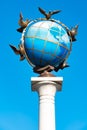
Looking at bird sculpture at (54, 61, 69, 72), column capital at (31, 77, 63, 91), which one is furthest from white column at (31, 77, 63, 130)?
bird sculpture at (54, 61, 69, 72)

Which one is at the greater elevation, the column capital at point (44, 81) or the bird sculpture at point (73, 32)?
the bird sculpture at point (73, 32)

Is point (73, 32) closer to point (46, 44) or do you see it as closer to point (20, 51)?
point (46, 44)

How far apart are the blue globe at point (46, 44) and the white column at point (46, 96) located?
849 millimetres

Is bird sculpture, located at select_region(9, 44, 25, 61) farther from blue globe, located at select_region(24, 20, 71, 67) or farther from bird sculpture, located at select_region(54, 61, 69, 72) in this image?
bird sculpture, located at select_region(54, 61, 69, 72)

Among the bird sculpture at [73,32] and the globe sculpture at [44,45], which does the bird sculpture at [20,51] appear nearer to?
the globe sculpture at [44,45]

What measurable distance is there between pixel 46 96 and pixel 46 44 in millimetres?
2280

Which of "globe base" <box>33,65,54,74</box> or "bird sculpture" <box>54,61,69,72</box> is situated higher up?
"bird sculpture" <box>54,61,69,72</box>

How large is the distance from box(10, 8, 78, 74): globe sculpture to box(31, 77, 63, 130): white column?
620 millimetres

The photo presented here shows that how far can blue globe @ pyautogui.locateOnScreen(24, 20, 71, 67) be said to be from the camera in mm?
15898

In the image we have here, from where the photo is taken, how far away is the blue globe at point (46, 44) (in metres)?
15.9

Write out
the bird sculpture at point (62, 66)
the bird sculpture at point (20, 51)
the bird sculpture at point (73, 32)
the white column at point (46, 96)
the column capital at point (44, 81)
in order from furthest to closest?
1. the bird sculpture at point (73, 32)
2. the bird sculpture at point (62, 66)
3. the bird sculpture at point (20, 51)
4. the column capital at point (44, 81)
5. the white column at point (46, 96)

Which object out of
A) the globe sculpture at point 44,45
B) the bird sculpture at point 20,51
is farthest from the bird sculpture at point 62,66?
the bird sculpture at point 20,51

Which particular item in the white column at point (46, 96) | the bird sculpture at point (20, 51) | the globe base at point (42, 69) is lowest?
the white column at point (46, 96)

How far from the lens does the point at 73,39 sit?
16984mm
